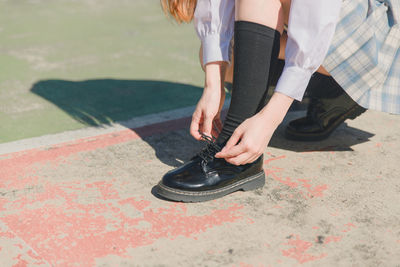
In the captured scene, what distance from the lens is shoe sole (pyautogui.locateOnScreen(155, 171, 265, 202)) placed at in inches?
67.8

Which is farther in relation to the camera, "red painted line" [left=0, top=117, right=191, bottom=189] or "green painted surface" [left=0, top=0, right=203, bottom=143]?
"green painted surface" [left=0, top=0, right=203, bottom=143]

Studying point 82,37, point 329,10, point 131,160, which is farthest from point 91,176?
point 82,37

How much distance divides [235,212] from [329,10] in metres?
0.66

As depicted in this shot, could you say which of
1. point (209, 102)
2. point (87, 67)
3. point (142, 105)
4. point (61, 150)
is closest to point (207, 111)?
point (209, 102)

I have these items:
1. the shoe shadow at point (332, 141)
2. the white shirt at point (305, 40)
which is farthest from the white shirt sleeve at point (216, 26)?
the shoe shadow at point (332, 141)

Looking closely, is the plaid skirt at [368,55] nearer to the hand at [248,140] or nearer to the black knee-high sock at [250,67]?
the black knee-high sock at [250,67]

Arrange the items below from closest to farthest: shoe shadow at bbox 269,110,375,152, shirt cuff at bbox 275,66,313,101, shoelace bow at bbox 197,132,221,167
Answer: shirt cuff at bbox 275,66,313,101
shoelace bow at bbox 197,132,221,167
shoe shadow at bbox 269,110,375,152

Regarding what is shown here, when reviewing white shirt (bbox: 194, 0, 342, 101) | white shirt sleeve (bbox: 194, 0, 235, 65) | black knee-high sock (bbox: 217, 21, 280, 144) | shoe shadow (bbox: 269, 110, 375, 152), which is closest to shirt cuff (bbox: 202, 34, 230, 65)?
white shirt sleeve (bbox: 194, 0, 235, 65)

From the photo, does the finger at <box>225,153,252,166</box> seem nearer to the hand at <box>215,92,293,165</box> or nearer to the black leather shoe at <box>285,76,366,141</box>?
the hand at <box>215,92,293,165</box>

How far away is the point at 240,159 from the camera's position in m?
1.68

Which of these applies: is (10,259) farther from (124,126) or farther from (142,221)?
(124,126)

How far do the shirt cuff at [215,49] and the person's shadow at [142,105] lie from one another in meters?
0.43

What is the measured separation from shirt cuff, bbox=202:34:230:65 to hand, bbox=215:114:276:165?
0.97ft

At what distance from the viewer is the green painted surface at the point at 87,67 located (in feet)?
8.36
